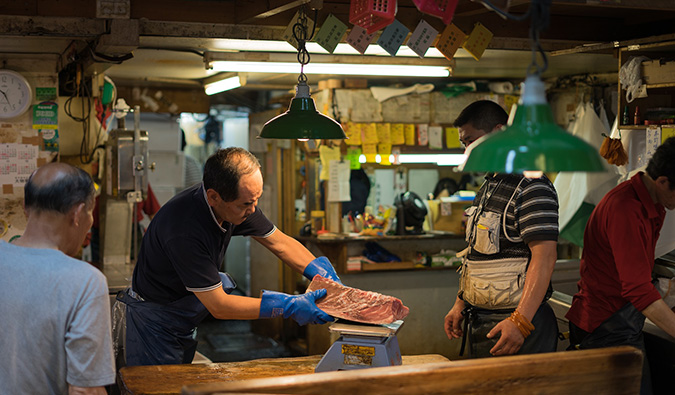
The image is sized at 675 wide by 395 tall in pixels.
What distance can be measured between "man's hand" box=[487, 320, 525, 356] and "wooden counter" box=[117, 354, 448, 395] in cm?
42

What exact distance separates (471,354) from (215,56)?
10.9ft

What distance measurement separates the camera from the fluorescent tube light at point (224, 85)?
722 cm

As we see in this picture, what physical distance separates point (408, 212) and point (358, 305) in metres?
3.90

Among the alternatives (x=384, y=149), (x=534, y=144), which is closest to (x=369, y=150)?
(x=384, y=149)

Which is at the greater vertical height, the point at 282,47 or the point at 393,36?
the point at 282,47

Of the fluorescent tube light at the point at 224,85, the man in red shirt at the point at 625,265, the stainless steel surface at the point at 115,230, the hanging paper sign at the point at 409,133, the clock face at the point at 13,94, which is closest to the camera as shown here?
the man in red shirt at the point at 625,265

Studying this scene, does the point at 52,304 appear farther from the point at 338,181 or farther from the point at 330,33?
the point at 338,181

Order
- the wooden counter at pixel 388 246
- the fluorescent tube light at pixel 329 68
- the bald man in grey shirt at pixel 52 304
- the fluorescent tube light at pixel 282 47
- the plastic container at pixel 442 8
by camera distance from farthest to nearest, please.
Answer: the wooden counter at pixel 388 246
the fluorescent tube light at pixel 329 68
the fluorescent tube light at pixel 282 47
the plastic container at pixel 442 8
the bald man in grey shirt at pixel 52 304

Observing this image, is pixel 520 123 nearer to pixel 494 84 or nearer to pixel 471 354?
pixel 471 354

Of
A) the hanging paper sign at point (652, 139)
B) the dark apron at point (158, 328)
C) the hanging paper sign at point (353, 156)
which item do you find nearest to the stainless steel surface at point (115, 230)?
the hanging paper sign at point (353, 156)

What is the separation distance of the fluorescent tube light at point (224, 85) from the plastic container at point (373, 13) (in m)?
3.31

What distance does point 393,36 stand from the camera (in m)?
4.32

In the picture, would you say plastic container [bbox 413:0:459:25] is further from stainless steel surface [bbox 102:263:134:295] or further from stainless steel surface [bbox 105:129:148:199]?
stainless steel surface [bbox 105:129:148:199]

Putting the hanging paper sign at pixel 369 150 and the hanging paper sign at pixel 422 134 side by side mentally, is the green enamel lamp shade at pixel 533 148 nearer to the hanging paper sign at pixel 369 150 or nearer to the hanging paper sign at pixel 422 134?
the hanging paper sign at pixel 369 150
